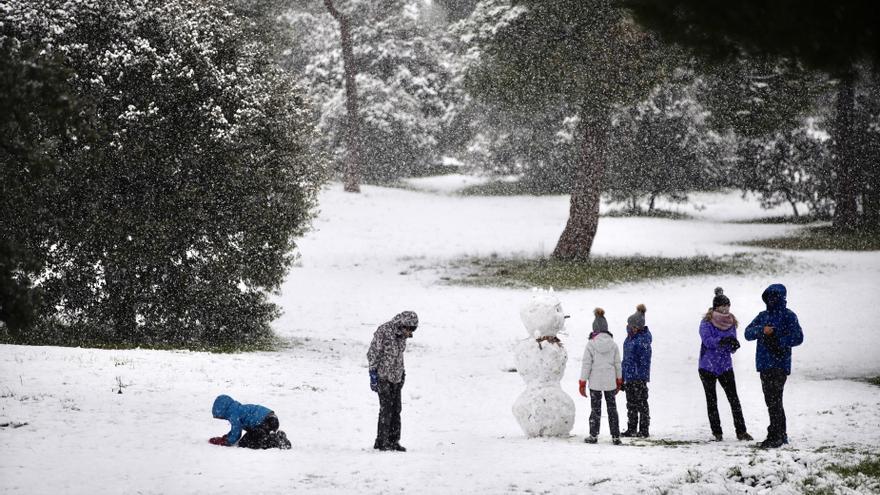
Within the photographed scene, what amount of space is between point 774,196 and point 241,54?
1326 inches

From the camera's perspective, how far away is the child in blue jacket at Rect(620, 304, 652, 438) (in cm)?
1067

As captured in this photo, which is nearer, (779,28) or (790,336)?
(779,28)

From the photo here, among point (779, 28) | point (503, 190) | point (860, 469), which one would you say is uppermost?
point (503, 190)

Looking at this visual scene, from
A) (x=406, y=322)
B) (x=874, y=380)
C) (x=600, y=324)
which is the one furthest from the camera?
(x=874, y=380)

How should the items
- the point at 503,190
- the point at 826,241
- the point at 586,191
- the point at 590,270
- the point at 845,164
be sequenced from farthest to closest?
the point at 503,190 < the point at 845,164 < the point at 826,241 < the point at 586,191 < the point at 590,270

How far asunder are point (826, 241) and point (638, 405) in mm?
24476

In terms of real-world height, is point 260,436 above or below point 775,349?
below

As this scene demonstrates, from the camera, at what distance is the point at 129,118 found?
14.9 m

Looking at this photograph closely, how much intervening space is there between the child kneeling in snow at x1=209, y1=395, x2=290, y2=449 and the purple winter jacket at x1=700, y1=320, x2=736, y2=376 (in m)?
4.93

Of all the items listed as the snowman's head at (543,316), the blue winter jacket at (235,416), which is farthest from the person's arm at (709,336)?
the blue winter jacket at (235,416)

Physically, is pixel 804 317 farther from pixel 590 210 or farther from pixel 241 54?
pixel 241 54

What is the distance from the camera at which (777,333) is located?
9367 mm

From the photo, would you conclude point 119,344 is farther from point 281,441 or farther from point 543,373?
point 543,373

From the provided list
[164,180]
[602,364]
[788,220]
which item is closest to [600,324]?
[602,364]
